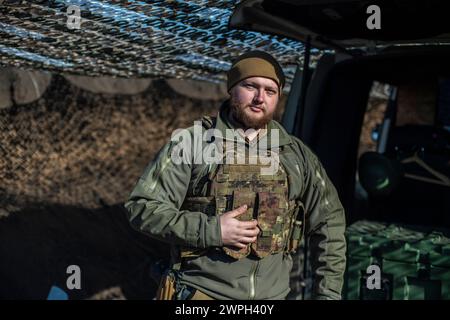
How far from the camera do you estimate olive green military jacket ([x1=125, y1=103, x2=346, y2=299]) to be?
8.03 ft

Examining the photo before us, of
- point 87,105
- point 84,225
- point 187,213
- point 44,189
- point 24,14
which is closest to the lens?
point 187,213

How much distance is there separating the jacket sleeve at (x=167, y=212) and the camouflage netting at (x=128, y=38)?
93cm

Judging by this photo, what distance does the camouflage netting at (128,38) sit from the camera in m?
2.97

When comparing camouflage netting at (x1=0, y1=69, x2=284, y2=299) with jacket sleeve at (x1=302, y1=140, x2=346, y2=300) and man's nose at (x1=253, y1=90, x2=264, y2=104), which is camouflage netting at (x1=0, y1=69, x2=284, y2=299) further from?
man's nose at (x1=253, y1=90, x2=264, y2=104)

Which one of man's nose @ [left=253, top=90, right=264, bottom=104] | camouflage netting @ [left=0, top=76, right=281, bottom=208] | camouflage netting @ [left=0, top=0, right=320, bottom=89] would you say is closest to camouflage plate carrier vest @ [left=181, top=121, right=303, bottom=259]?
man's nose @ [left=253, top=90, right=264, bottom=104]

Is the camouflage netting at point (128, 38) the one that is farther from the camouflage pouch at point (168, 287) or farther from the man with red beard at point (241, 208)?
the camouflage pouch at point (168, 287)

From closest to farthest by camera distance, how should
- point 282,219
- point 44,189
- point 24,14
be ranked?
1. point 282,219
2. point 24,14
3. point 44,189

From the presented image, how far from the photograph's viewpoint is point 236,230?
2.48m

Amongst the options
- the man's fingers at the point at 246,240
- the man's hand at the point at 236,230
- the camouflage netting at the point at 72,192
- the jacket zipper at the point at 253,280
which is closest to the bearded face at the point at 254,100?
the man's hand at the point at 236,230

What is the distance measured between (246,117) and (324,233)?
73 cm

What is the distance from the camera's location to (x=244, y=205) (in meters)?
2.61
